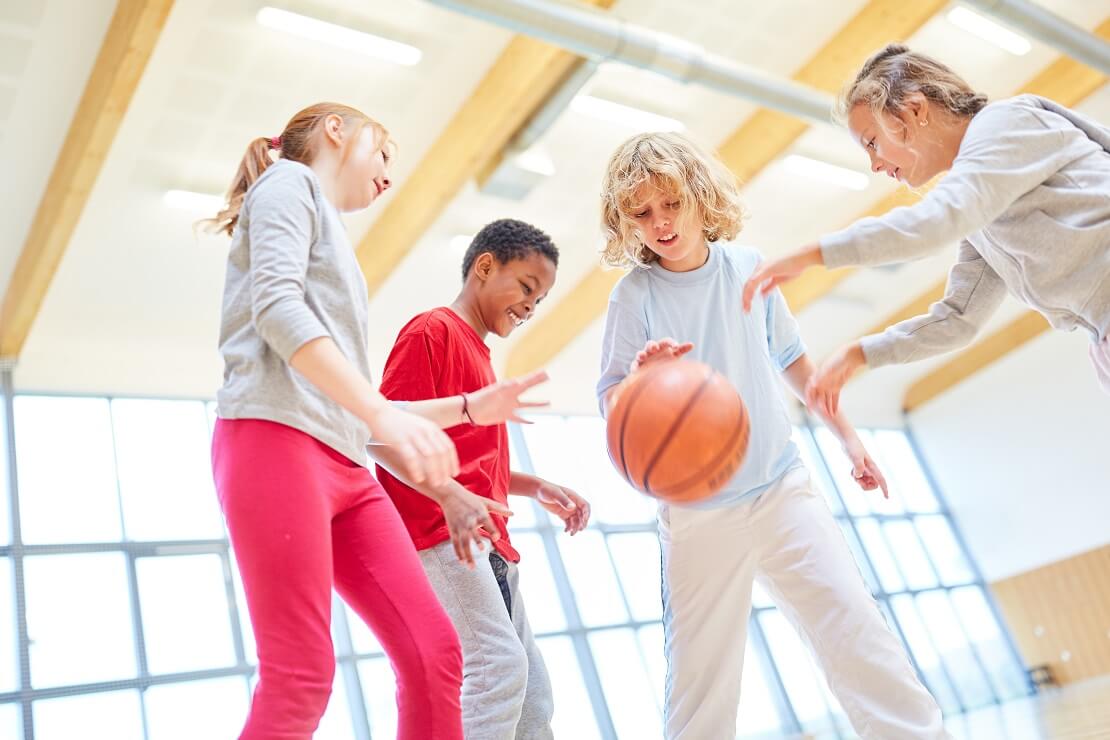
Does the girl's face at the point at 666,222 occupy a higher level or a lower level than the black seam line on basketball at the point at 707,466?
higher

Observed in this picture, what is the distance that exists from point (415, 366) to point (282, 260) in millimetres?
806

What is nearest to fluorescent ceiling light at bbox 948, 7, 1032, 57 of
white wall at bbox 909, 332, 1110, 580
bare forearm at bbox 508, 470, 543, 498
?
white wall at bbox 909, 332, 1110, 580

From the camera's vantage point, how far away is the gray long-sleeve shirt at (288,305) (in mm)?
1743

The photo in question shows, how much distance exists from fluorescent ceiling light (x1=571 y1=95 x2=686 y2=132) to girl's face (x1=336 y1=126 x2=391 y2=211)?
561 cm

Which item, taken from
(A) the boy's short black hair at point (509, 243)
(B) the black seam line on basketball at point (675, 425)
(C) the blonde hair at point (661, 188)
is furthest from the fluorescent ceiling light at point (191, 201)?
(B) the black seam line on basketball at point (675, 425)

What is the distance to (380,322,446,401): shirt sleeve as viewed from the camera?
8.36ft

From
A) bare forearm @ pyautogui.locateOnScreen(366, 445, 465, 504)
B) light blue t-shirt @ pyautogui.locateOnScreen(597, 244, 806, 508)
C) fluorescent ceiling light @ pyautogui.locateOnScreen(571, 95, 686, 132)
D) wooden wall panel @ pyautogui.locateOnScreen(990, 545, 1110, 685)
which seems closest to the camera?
bare forearm @ pyautogui.locateOnScreen(366, 445, 465, 504)

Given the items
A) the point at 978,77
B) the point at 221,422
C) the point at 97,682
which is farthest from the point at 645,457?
the point at 978,77

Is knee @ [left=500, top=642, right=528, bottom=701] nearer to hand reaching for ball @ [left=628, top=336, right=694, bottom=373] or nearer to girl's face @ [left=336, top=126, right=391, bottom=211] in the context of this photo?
hand reaching for ball @ [left=628, top=336, right=694, bottom=373]

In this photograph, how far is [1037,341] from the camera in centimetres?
1328

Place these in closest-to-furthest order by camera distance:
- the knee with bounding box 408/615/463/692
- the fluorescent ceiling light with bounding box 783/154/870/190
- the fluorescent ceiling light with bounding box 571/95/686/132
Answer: the knee with bounding box 408/615/463/692, the fluorescent ceiling light with bounding box 571/95/686/132, the fluorescent ceiling light with bounding box 783/154/870/190

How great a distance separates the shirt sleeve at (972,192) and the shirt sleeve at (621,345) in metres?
0.65

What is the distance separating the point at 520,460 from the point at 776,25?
4.73m

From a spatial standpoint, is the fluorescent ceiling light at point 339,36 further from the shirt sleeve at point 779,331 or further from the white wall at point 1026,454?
the white wall at point 1026,454
